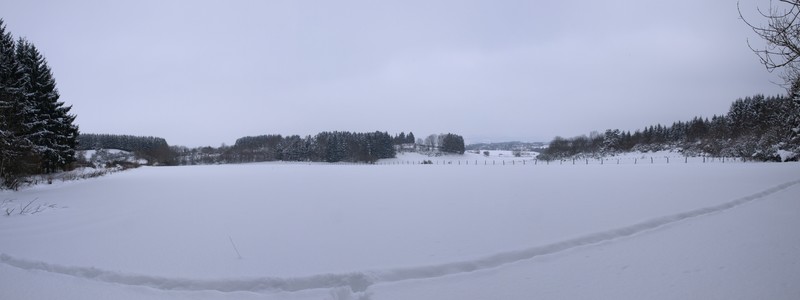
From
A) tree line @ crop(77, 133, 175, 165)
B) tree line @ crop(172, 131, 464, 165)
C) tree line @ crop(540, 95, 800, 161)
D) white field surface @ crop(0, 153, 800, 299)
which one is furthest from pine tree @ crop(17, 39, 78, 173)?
tree line @ crop(77, 133, 175, 165)

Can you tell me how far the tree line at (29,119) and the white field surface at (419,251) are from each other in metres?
10.1

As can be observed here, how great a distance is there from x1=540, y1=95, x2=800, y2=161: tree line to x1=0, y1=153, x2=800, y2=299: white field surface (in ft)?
61.7

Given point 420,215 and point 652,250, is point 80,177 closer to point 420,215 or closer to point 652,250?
point 420,215

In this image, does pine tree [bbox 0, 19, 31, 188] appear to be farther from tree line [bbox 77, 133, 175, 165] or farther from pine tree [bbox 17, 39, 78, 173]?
tree line [bbox 77, 133, 175, 165]

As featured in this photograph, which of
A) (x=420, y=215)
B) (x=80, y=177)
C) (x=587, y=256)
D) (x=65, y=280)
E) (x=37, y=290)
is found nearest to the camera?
(x=37, y=290)

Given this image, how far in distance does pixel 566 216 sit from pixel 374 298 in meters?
5.80

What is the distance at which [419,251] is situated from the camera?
5.59 m

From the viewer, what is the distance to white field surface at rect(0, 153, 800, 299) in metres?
4.18

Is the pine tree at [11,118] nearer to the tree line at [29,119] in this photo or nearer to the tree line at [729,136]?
the tree line at [29,119]

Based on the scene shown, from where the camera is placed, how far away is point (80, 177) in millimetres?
22156

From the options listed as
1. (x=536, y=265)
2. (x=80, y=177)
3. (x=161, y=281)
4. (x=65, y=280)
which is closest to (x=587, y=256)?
(x=536, y=265)

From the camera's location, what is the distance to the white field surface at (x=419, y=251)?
13.7ft

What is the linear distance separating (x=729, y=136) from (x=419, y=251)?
75.3 meters

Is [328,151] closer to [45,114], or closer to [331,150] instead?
[331,150]
